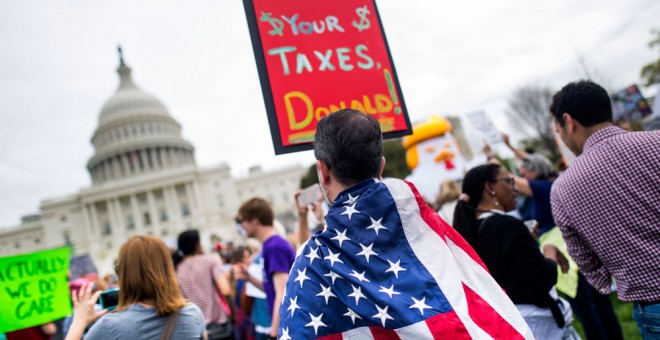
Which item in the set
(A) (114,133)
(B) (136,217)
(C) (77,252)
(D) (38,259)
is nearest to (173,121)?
(A) (114,133)

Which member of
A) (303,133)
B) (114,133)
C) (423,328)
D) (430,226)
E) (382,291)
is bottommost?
(423,328)

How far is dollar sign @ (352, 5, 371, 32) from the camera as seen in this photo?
278 cm

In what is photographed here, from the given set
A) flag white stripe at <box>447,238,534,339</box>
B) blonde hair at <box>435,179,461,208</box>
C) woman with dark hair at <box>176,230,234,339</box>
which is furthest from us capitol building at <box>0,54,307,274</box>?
flag white stripe at <box>447,238,534,339</box>

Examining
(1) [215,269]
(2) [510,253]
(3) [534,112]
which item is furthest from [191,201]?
(2) [510,253]

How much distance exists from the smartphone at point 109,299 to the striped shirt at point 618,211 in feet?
8.38

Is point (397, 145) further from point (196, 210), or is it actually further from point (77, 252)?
point (77, 252)

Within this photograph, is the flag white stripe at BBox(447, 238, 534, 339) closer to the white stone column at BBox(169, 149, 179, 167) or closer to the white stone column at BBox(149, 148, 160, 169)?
the white stone column at BBox(149, 148, 160, 169)

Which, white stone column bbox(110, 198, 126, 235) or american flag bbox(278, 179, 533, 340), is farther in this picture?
white stone column bbox(110, 198, 126, 235)

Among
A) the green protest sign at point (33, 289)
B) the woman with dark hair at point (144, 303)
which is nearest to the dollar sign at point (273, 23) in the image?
the woman with dark hair at point (144, 303)

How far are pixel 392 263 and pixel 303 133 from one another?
4.26 ft

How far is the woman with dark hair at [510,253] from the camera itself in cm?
228

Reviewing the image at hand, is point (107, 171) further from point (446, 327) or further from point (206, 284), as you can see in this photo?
point (446, 327)

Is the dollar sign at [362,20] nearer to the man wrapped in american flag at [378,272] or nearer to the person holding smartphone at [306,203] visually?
the person holding smartphone at [306,203]

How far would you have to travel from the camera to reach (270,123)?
2.38 metres
